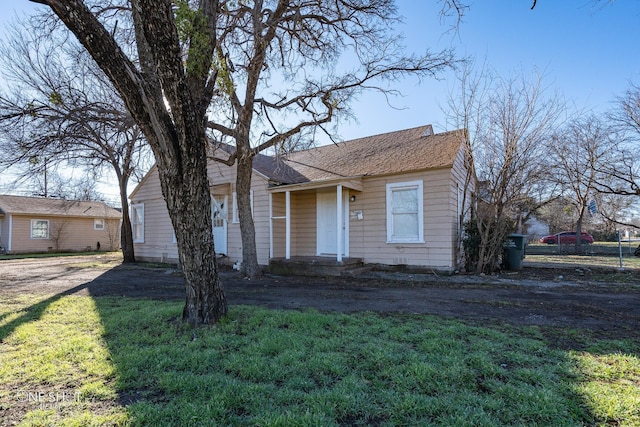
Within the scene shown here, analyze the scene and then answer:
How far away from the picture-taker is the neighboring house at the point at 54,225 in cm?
2142

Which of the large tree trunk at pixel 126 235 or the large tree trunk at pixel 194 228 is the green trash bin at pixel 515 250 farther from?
the large tree trunk at pixel 126 235

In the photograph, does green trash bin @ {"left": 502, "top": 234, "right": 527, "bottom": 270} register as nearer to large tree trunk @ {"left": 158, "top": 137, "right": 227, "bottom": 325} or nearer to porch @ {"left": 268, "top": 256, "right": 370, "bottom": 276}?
porch @ {"left": 268, "top": 256, "right": 370, "bottom": 276}

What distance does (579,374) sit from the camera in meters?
2.88

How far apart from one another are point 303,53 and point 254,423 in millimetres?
9059

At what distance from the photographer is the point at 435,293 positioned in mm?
6719

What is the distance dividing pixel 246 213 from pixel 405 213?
439 cm

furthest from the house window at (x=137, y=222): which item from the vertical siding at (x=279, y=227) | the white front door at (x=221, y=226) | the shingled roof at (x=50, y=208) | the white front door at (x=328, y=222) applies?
the shingled roof at (x=50, y=208)

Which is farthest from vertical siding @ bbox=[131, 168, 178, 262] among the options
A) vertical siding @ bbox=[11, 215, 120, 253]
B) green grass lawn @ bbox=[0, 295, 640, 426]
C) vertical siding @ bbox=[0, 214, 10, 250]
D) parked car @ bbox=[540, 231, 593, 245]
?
parked car @ bbox=[540, 231, 593, 245]

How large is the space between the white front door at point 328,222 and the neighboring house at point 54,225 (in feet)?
67.0

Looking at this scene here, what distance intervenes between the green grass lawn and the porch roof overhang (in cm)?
536

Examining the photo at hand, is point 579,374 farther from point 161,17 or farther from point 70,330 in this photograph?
point 70,330

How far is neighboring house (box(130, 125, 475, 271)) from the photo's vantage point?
9086mm

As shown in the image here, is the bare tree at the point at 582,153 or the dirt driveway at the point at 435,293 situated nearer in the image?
the dirt driveway at the point at 435,293

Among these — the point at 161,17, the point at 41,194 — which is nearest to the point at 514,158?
the point at 161,17
